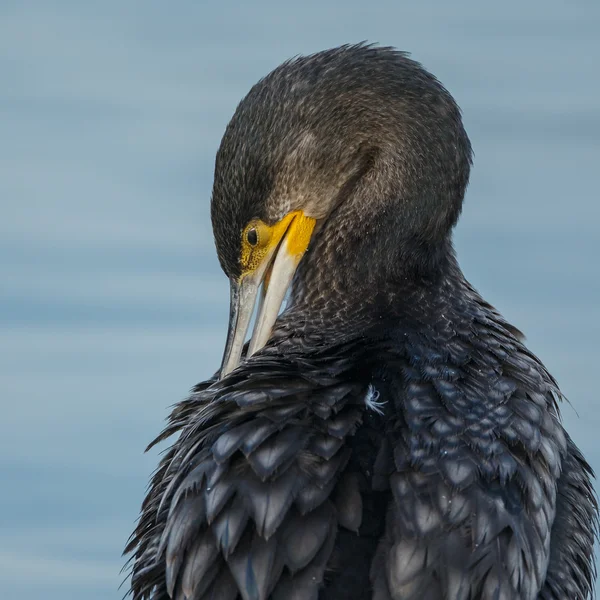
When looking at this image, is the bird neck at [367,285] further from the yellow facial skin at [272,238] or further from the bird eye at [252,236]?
the bird eye at [252,236]

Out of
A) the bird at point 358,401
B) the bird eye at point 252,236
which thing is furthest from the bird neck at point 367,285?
the bird eye at point 252,236

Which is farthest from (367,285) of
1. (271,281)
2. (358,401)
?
(358,401)

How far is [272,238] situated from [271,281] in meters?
0.16

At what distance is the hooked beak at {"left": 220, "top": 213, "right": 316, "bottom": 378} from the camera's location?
4.96m

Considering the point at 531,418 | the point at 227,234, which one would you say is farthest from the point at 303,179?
the point at 531,418

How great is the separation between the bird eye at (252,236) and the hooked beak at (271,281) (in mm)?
68

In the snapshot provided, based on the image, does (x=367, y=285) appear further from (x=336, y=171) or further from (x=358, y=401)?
(x=358, y=401)

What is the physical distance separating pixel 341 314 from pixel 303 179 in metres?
0.46

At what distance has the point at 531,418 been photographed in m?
4.34

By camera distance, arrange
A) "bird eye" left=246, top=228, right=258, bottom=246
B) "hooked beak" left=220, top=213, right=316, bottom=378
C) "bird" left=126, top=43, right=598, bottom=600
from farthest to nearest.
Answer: "hooked beak" left=220, top=213, right=316, bottom=378
"bird eye" left=246, top=228, right=258, bottom=246
"bird" left=126, top=43, right=598, bottom=600

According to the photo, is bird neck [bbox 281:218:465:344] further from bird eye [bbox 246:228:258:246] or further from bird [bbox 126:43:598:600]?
bird eye [bbox 246:228:258:246]

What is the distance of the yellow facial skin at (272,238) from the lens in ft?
16.0

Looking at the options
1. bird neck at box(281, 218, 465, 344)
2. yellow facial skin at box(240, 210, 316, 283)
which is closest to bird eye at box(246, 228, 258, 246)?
yellow facial skin at box(240, 210, 316, 283)

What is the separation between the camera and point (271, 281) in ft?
16.4
